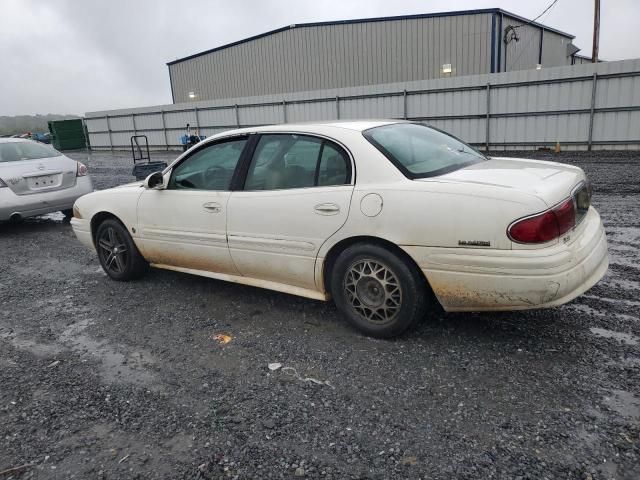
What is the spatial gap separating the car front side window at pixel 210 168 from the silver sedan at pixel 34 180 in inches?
176

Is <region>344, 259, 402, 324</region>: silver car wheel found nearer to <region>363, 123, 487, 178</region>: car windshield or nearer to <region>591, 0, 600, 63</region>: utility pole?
<region>363, 123, 487, 178</region>: car windshield

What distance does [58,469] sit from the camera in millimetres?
2418

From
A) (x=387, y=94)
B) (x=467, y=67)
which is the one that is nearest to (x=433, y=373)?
A: (x=387, y=94)

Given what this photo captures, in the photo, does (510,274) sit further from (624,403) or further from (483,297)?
(624,403)

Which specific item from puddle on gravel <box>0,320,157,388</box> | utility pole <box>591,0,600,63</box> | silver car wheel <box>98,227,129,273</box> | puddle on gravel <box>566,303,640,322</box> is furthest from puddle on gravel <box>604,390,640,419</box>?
utility pole <box>591,0,600,63</box>

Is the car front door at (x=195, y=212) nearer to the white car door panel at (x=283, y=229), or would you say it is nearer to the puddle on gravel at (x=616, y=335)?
the white car door panel at (x=283, y=229)

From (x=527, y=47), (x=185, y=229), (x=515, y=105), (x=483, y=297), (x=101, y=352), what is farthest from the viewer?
(x=527, y=47)

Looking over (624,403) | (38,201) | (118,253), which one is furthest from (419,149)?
(38,201)

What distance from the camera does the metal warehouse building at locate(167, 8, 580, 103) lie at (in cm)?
2200

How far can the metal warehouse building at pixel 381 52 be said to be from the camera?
22000 millimetres

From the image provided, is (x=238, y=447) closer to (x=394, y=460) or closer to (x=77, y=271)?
(x=394, y=460)

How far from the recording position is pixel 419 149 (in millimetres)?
3771

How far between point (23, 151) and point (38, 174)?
893 millimetres

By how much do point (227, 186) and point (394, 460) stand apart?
2.59 m
